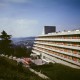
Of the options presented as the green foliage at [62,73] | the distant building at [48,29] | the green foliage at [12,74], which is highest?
the distant building at [48,29]

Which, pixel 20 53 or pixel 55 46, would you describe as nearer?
pixel 55 46

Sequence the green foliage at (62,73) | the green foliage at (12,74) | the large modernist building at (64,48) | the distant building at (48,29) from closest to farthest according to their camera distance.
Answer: the green foliage at (12,74)
the green foliage at (62,73)
the large modernist building at (64,48)
the distant building at (48,29)

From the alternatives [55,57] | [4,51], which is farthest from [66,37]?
[4,51]

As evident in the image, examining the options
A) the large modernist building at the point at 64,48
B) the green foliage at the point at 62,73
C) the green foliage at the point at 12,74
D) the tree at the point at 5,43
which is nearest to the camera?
the green foliage at the point at 12,74

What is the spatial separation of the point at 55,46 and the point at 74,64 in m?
16.5

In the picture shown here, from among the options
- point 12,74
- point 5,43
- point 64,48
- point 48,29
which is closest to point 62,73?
point 12,74

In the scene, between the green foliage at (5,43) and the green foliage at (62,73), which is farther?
the green foliage at (5,43)

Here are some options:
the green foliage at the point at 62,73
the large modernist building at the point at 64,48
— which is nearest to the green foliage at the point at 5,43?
the large modernist building at the point at 64,48

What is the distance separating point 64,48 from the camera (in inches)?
2227

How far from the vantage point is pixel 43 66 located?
5556 centimetres

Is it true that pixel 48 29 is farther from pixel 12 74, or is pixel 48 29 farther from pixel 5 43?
pixel 12 74

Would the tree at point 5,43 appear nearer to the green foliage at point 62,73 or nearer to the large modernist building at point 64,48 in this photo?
the large modernist building at point 64,48

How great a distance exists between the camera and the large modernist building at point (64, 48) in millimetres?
47750

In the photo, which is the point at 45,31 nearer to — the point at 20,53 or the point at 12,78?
the point at 20,53
